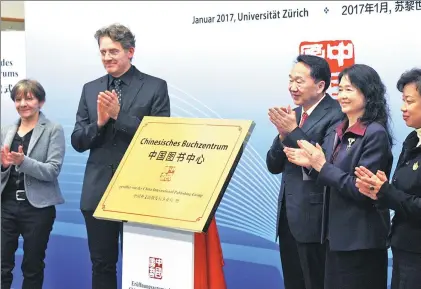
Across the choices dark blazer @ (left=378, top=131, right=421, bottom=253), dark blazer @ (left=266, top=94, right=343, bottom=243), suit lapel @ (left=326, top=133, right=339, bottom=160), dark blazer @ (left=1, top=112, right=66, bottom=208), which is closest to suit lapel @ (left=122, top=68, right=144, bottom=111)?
dark blazer @ (left=1, top=112, right=66, bottom=208)

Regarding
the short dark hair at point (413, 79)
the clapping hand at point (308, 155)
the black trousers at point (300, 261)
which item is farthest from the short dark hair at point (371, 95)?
the black trousers at point (300, 261)

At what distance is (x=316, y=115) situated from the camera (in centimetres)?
286

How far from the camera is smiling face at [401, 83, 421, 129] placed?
7.84 ft

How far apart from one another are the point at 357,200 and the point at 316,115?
0.53m

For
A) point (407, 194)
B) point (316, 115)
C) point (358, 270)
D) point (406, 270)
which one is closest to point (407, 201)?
point (407, 194)

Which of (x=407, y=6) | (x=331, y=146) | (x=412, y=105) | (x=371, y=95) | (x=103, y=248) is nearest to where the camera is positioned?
(x=412, y=105)

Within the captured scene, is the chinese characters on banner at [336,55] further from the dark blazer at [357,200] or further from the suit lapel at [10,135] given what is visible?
the suit lapel at [10,135]

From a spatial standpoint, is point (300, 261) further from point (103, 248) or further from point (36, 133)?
point (36, 133)

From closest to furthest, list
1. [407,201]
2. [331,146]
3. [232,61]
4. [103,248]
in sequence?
[407,201], [331,146], [103,248], [232,61]

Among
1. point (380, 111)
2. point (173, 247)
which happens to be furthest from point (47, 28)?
point (380, 111)

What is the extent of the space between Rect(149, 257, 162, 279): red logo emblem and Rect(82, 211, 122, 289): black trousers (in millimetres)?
622

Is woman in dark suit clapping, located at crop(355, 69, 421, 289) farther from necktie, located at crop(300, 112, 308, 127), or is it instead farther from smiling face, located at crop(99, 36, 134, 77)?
smiling face, located at crop(99, 36, 134, 77)

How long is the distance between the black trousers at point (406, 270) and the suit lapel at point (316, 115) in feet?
2.35

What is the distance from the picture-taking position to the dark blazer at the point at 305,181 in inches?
108
